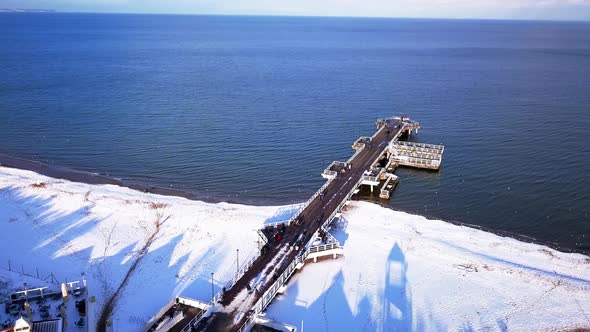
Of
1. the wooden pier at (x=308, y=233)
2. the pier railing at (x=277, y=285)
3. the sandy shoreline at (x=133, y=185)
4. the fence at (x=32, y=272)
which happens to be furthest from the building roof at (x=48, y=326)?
the sandy shoreline at (x=133, y=185)

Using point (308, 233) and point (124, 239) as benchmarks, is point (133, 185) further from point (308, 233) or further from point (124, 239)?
point (308, 233)

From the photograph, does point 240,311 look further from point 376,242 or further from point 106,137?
point 106,137

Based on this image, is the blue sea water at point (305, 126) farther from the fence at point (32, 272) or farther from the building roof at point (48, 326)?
the building roof at point (48, 326)

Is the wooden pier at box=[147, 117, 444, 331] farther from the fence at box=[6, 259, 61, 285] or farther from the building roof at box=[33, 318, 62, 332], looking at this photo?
the fence at box=[6, 259, 61, 285]

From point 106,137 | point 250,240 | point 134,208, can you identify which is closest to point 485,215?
point 250,240

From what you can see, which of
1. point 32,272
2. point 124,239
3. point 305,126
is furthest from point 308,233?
point 305,126

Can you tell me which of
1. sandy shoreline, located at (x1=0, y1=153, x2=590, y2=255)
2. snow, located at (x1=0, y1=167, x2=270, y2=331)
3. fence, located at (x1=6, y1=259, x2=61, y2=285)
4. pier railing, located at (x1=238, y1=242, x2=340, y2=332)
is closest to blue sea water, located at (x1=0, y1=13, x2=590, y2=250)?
sandy shoreline, located at (x1=0, y1=153, x2=590, y2=255)
